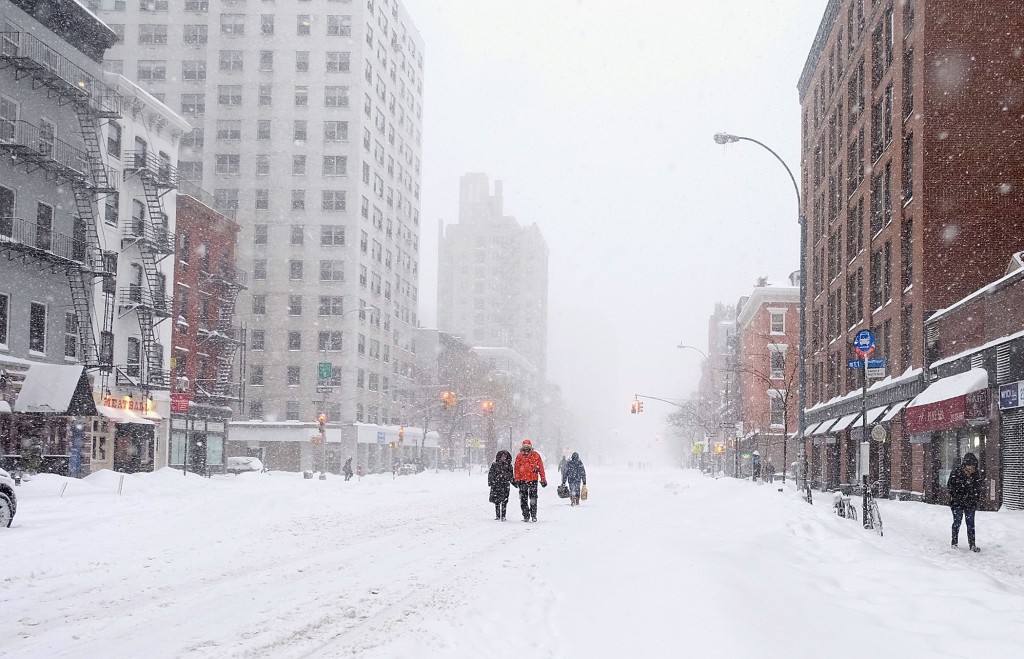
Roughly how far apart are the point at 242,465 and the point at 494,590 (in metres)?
53.0

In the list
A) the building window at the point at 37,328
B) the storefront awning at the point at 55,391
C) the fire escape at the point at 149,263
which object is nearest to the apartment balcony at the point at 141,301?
the fire escape at the point at 149,263

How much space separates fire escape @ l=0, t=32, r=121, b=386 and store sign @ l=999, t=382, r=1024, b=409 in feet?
97.7

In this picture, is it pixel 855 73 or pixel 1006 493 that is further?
pixel 855 73

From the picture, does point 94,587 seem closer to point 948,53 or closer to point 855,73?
point 948,53

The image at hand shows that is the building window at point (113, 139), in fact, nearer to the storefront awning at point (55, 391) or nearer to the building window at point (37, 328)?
the building window at point (37, 328)

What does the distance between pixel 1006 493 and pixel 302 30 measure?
6780 cm

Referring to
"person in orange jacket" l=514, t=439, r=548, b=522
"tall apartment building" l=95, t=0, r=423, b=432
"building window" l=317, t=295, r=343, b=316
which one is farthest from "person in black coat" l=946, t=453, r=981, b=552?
"building window" l=317, t=295, r=343, b=316

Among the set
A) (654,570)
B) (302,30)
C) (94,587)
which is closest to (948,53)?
(654,570)

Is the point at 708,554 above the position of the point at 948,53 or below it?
below

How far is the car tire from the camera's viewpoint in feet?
52.1

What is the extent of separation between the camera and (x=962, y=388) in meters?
25.9

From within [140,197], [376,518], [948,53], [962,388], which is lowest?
[376,518]

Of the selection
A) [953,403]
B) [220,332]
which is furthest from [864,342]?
[220,332]

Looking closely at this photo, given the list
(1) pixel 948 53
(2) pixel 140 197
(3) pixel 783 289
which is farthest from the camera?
(3) pixel 783 289
